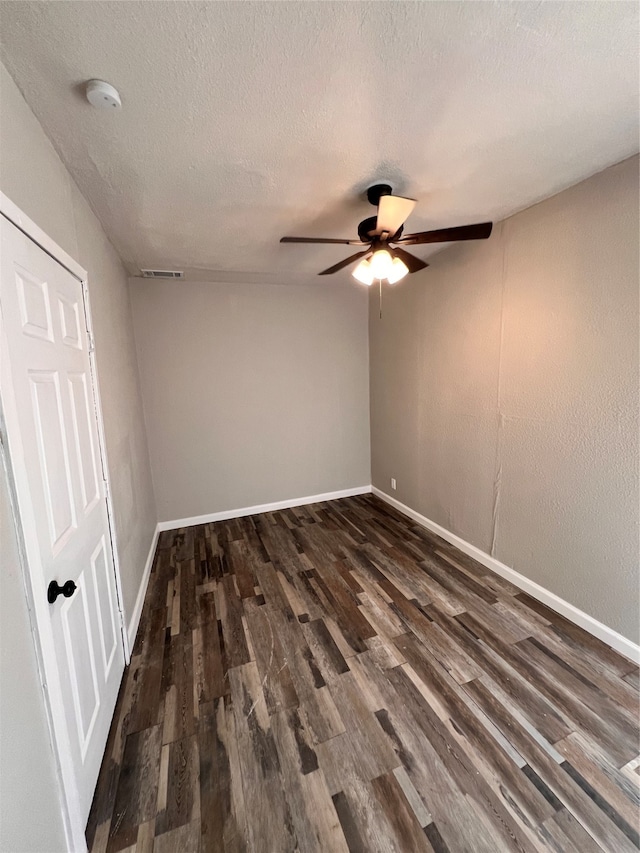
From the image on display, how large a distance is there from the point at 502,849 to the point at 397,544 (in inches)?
78.3

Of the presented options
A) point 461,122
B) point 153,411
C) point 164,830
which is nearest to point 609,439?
point 461,122

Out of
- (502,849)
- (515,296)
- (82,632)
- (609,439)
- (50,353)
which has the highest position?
(515,296)

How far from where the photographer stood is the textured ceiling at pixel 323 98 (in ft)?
3.14

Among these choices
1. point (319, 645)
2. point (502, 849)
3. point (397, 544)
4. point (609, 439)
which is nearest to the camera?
point (502, 849)

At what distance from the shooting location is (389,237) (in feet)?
6.15

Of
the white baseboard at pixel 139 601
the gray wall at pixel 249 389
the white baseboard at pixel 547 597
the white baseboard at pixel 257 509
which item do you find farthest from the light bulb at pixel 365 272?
the white baseboard at pixel 257 509

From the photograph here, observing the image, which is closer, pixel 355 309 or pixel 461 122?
pixel 461 122

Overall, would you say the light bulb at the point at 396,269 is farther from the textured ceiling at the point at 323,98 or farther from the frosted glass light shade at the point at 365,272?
→ the textured ceiling at the point at 323,98

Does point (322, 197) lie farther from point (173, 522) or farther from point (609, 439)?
point (173, 522)

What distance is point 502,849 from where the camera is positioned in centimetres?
111

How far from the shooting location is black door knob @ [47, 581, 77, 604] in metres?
1.03

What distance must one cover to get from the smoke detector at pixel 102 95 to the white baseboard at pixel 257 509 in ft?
10.8

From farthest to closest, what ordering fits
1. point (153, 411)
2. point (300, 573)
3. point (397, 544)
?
point (153, 411) < point (397, 544) < point (300, 573)

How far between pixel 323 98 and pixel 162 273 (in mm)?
2338
